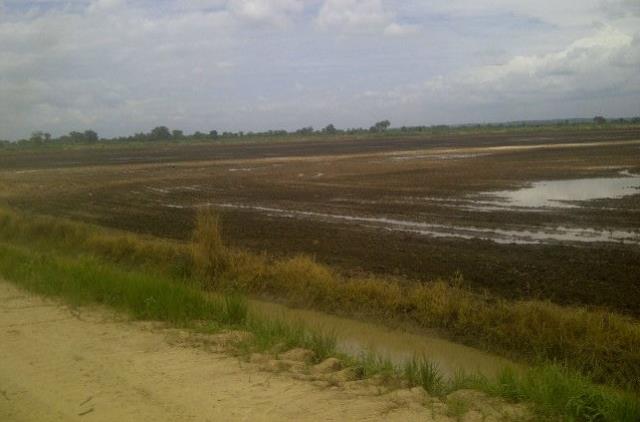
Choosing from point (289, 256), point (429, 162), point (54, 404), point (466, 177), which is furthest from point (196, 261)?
point (429, 162)

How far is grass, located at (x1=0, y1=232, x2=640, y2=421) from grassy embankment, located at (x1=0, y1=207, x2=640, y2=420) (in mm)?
16

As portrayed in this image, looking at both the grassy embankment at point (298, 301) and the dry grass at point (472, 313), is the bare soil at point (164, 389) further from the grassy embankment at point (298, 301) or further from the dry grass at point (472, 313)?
the dry grass at point (472, 313)

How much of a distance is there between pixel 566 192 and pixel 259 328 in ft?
68.1

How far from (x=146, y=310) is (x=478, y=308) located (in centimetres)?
569

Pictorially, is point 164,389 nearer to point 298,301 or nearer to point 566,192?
point 298,301

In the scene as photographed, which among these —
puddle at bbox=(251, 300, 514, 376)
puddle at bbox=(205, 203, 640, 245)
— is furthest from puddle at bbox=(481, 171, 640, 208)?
puddle at bbox=(251, 300, 514, 376)

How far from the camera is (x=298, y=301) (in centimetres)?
1266

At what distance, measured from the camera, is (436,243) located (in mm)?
16375

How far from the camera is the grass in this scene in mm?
6000

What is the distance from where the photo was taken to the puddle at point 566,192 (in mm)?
23234

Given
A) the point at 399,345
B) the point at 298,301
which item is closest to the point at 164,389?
the point at 399,345

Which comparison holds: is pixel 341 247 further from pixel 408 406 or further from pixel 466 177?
pixel 466 177

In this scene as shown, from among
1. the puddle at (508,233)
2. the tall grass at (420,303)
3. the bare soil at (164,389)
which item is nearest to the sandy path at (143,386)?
the bare soil at (164,389)

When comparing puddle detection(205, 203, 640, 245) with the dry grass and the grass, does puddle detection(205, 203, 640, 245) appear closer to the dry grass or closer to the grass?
the dry grass
